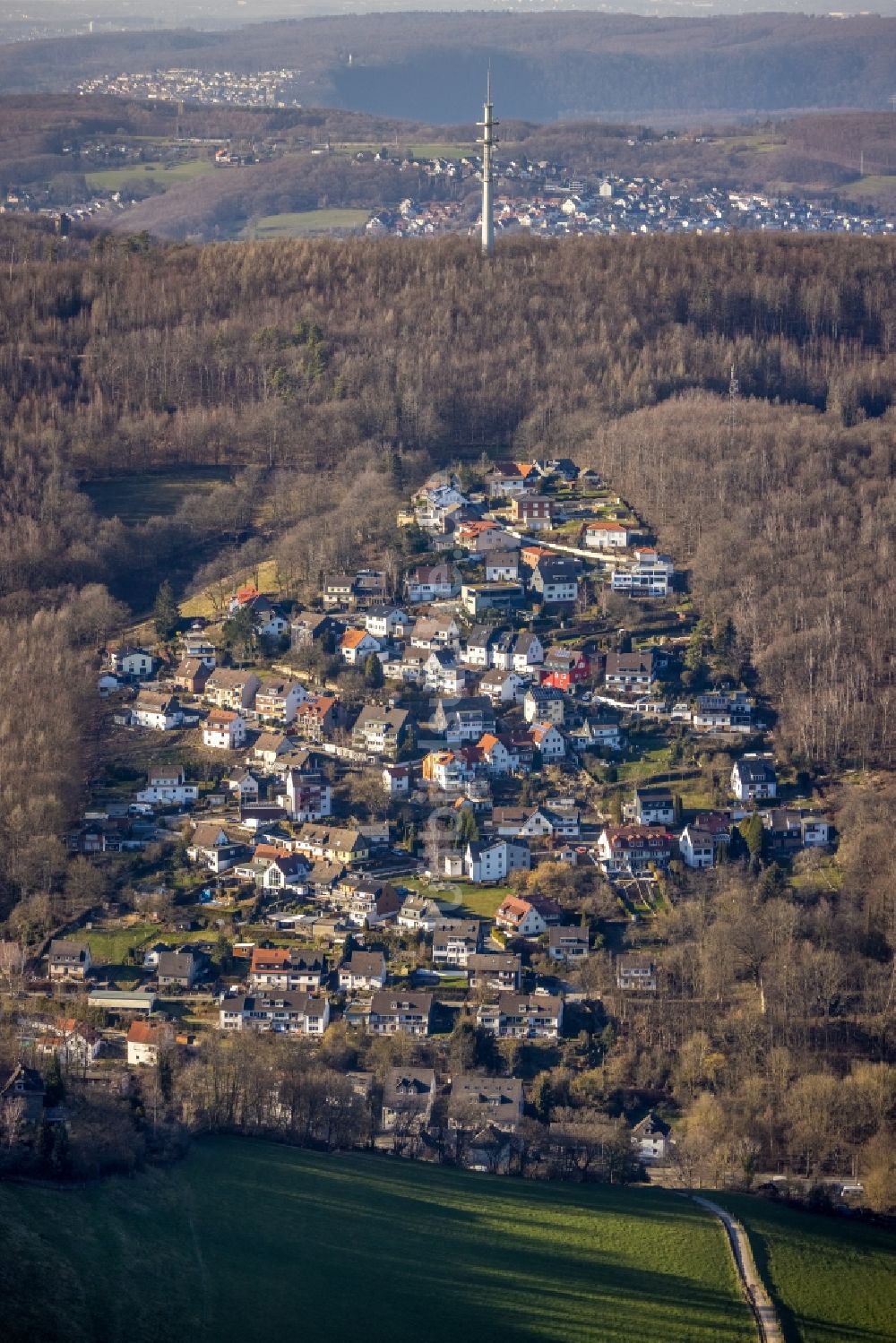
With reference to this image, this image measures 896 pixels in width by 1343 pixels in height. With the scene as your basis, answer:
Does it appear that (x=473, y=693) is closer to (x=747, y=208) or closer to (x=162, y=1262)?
(x=162, y=1262)

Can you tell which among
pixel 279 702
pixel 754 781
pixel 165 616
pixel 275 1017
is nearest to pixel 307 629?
pixel 279 702

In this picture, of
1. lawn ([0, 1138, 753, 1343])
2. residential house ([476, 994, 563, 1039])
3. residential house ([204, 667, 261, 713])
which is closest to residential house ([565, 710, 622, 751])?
residential house ([204, 667, 261, 713])

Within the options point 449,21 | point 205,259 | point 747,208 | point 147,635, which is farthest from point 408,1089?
point 449,21

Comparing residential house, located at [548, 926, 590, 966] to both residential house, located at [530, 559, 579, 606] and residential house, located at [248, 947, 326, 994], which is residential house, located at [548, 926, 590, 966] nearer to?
residential house, located at [248, 947, 326, 994]

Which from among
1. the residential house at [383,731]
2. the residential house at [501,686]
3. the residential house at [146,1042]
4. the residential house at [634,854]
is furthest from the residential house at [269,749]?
the residential house at [146,1042]

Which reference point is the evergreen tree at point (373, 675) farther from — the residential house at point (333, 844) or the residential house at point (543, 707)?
the residential house at point (333, 844)

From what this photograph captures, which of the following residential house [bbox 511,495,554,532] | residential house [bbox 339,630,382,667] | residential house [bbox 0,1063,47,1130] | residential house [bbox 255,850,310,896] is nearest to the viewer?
residential house [bbox 0,1063,47,1130]

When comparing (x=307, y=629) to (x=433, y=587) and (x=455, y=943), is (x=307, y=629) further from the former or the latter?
(x=455, y=943)
